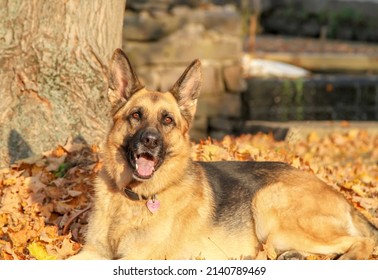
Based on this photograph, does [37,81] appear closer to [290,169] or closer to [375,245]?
[290,169]

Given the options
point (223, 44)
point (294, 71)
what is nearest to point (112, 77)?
point (223, 44)

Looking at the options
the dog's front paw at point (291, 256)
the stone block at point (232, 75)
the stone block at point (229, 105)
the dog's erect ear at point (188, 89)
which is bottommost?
the stone block at point (229, 105)

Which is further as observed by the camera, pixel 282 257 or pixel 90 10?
pixel 90 10

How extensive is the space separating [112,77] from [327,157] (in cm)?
540

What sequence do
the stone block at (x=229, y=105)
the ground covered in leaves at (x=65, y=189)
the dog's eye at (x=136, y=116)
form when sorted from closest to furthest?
the dog's eye at (x=136, y=116)
the ground covered in leaves at (x=65, y=189)
the stone block at (x=229, y=105)

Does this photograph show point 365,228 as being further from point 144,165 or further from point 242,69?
point 242,69

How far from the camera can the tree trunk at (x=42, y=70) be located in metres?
9.09

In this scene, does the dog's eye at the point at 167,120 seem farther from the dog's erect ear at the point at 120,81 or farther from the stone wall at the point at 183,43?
the stone wall at the point at 183,43

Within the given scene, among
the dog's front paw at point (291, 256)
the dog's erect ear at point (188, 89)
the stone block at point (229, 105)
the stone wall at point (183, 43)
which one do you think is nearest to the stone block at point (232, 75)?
the stone wall at point (183, 43)

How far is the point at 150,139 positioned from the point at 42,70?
3.07 meters

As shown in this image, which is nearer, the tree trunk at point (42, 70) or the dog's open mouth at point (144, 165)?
the dog's open mouth at point (144, 165)

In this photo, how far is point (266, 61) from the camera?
67.1ft

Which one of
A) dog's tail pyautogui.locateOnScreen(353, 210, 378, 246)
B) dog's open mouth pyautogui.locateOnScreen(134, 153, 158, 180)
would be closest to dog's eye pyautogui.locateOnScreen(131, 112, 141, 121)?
dog's open mouth pyautogui.locateOnScreen(134, 153, 158, 180)

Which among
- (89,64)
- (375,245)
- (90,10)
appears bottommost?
(375,245)
